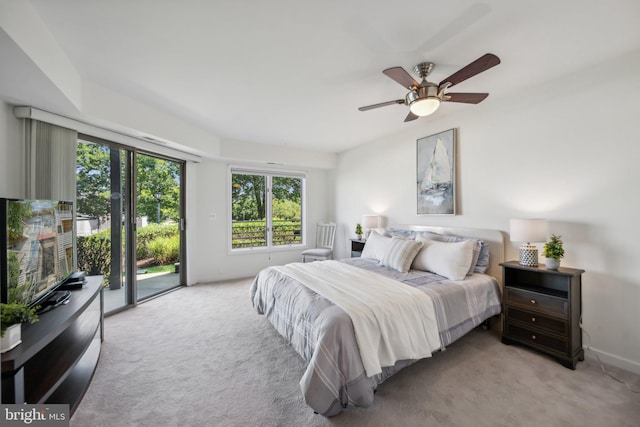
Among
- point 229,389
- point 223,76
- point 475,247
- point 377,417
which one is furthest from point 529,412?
point 223,76

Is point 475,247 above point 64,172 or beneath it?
beneath

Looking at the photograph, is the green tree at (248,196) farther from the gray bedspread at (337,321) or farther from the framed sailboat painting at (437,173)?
the framed sailboat painting at (437,173)

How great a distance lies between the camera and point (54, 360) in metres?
1.55

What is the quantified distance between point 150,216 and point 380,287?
336 cm

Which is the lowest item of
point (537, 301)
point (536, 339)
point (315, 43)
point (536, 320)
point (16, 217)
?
point (536, 339)

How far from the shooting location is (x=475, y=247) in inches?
106

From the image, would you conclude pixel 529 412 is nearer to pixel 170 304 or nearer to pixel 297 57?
pixel 297 57

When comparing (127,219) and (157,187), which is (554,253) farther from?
(157,187)

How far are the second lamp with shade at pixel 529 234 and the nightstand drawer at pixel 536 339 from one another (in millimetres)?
606

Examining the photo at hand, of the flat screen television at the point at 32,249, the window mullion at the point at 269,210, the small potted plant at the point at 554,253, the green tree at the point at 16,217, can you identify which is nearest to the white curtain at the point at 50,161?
the flat screen television at the point at 32,249

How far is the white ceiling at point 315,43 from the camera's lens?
1.51 metres

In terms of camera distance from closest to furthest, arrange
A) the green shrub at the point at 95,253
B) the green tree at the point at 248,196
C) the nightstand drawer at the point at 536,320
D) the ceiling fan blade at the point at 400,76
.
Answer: the ceiling fan blade at the point at 400,76
the nightstand drawer at the point at 536,320
the green shrub at the point at 95,253
the green tree at the point at 248,196

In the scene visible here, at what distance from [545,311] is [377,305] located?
160 cm

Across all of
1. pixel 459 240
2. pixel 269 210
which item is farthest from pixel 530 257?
pixel 269 210
